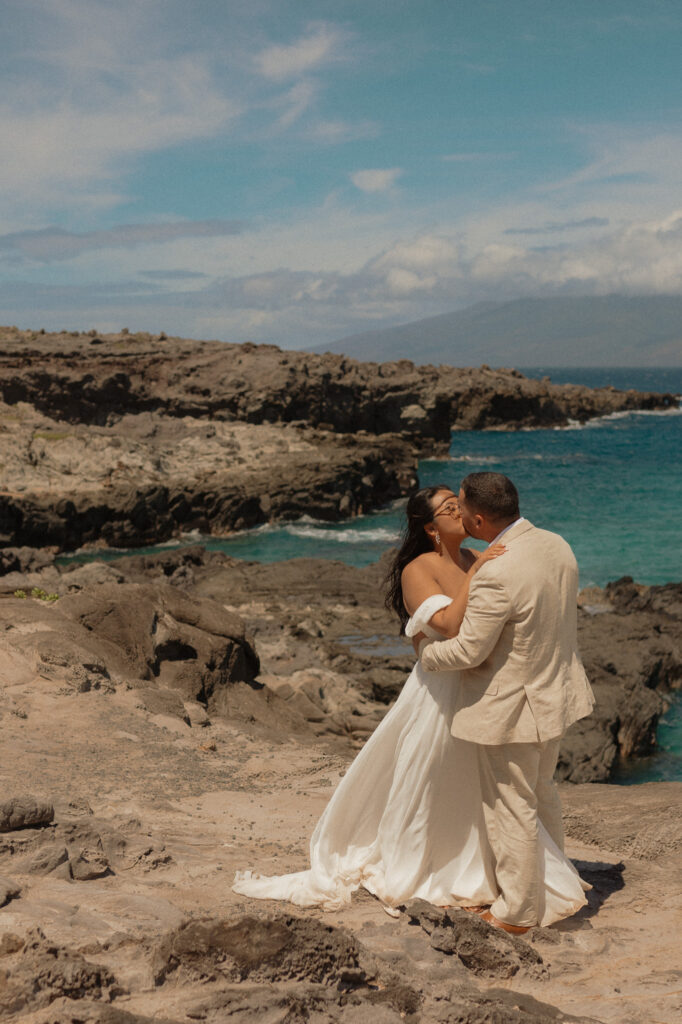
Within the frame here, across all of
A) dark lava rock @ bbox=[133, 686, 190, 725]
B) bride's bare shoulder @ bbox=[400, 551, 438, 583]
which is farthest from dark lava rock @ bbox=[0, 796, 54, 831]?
dark lava rock @ bbox=[133, 686, 190, 725]

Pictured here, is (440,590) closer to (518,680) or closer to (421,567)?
(421,567)

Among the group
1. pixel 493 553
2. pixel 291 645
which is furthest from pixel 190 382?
pixel 493 553

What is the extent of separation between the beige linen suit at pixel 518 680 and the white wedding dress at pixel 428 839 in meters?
0.12

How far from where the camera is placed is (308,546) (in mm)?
32906

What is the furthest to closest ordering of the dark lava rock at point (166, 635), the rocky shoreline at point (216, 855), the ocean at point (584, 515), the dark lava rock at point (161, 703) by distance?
the ocean at point (584, 515), the dark lava rock at point (166, 635), the dark lava rock at point (161, 703), the rocky shoreline at point (216, 855)

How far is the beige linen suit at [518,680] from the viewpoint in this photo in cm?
411

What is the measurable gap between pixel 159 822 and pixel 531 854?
2599 mm

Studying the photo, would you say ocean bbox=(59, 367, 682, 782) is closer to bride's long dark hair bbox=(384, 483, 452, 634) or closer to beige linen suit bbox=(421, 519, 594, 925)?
beige linen suit bbox=(421, 519, 594, 925)

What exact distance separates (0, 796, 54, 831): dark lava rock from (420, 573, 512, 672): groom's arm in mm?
2420

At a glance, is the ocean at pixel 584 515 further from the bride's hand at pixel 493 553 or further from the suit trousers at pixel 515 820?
the bride's hand at pixel 493 553

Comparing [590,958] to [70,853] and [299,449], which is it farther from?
[299,449]

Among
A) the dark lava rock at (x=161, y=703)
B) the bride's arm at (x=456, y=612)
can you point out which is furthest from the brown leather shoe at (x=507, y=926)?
the dark lava rock at (x=161, y=703)

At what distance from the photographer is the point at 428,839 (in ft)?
14.6

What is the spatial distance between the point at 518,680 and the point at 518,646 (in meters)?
0.17
